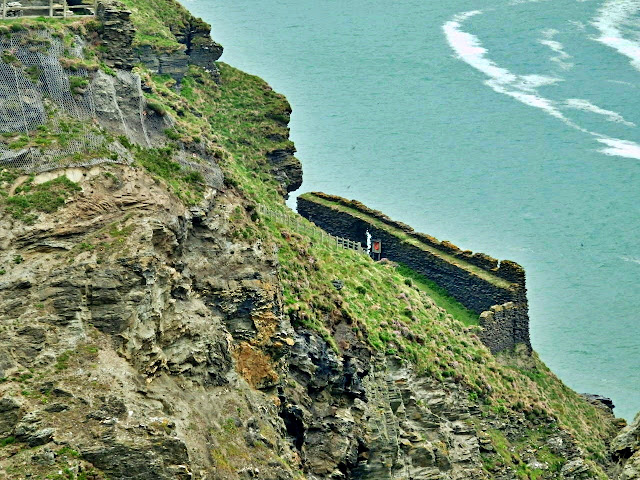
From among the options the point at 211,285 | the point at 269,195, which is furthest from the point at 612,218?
the point at 211,285

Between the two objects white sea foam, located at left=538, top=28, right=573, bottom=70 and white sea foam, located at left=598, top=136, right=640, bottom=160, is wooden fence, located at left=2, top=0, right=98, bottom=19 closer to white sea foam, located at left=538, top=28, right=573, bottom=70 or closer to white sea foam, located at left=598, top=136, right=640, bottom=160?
white sea foam, located at left=598, top=136, right=640, bottom=160

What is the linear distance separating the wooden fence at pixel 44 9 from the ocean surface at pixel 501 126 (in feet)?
169

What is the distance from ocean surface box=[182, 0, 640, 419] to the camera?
116125mm

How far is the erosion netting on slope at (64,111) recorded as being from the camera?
54.9 metres

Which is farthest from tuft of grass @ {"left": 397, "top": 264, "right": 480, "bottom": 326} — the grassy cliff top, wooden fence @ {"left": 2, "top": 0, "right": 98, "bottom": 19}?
wooden fence @ {"left": 2, "top": 0, "right": 98, "bottom": 19}

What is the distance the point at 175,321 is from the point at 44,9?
19.1 meters

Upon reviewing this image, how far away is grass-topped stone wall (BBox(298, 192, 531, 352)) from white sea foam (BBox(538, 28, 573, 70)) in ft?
183

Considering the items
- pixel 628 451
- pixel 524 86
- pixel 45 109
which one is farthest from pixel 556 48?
pixel 628 451

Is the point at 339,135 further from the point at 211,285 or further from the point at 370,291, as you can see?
the point at 211,285

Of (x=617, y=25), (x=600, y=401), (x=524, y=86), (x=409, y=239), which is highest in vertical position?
(x=617, y=25)

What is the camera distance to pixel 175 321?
52.9 meters

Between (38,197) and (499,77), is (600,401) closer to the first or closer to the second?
(499,77)

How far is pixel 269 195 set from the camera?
84.8m

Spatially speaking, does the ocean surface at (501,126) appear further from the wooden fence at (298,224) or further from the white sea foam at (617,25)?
the wooden fence at (298,224)
